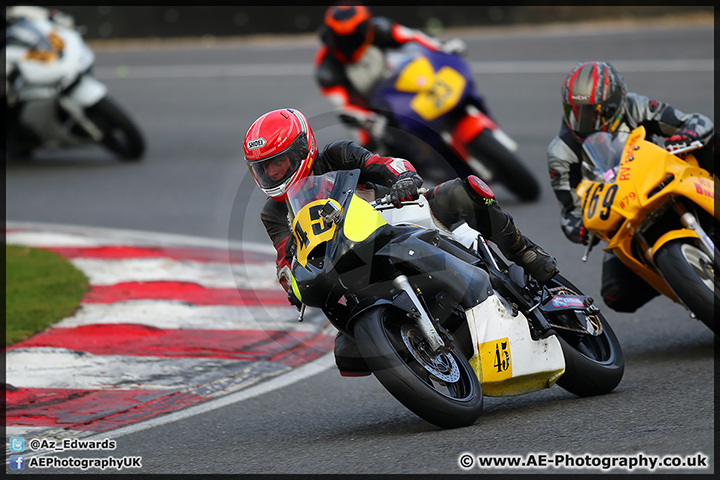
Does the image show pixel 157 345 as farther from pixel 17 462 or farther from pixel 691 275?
pixel 691 275

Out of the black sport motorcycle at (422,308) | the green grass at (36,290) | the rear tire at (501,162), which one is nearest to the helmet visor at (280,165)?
the black sport motorcycle at (422,308)

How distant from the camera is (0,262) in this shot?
8.82m

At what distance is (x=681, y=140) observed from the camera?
582cm

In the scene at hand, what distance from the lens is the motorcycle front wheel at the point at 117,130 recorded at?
40.7ft

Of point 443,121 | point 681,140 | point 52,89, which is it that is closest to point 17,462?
point 681,140

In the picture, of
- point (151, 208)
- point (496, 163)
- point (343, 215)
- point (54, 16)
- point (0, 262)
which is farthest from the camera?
point (54, 16)

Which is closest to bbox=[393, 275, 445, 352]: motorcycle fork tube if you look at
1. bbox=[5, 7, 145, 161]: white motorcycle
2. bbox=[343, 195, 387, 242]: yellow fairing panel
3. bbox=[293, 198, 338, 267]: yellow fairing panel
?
bbox=[343, 195, 387, 242]: yellow fairing panel

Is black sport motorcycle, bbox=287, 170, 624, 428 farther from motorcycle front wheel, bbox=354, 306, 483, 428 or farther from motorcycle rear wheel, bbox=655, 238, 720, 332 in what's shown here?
motorcycle rear wheel, bbox=655, 238, 720, 332

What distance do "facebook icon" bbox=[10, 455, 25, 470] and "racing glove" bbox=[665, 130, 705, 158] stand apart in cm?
387

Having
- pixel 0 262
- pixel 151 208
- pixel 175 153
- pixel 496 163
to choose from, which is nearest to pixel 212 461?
pixel 0 262

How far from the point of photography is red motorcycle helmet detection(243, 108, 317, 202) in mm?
4887

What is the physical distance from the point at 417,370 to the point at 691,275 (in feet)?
5.69

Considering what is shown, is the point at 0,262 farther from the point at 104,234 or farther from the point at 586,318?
the point at 586,318

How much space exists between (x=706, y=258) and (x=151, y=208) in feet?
23.2
